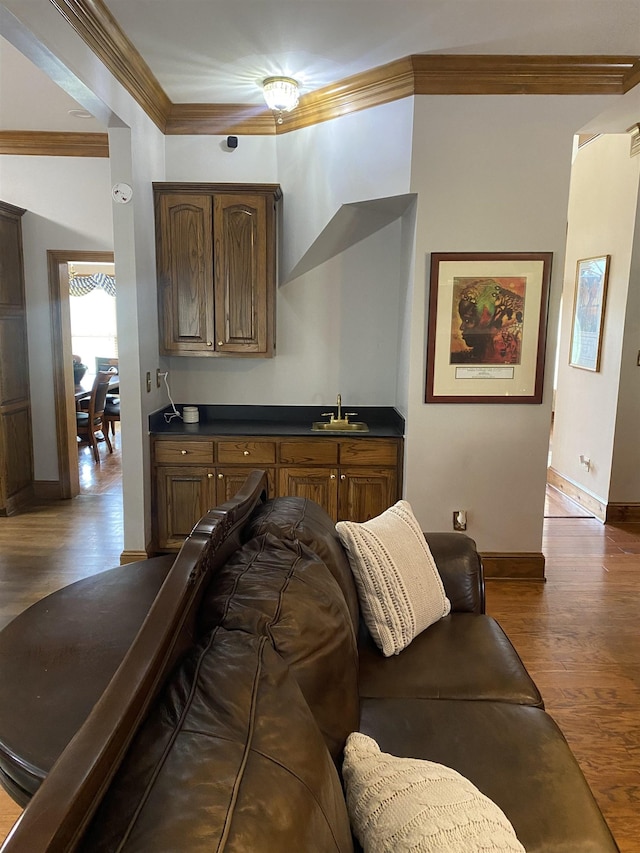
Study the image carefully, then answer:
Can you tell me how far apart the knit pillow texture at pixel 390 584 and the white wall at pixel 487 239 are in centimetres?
152

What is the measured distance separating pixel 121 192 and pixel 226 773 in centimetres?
318

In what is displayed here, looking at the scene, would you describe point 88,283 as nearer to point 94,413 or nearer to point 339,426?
point 94,413

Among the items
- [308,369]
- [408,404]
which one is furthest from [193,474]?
[408,404]

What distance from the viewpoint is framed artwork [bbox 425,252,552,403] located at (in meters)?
3.31

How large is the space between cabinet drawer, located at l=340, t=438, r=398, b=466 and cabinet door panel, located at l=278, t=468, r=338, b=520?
0.14 m

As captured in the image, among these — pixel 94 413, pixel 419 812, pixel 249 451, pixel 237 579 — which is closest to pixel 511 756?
pixel 419 812

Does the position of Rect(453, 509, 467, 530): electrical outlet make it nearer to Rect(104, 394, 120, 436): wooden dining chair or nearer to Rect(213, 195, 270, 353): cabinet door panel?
Rect(213, 195, 270, 353): cabinet door panel

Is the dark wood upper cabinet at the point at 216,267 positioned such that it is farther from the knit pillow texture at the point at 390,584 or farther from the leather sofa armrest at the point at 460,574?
the knit pillow texture at the point at 390,584

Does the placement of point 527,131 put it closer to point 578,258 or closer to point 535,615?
point 578,258

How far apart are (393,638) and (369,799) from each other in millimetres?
849

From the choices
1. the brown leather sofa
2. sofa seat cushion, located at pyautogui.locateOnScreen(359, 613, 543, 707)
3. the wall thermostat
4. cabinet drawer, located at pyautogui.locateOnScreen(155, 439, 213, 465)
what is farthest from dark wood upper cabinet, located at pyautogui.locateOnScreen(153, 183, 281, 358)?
sofa seat cushion, located at pyautogui.locateOnScreen(359, 613, 543, 707)

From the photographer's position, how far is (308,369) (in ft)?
13.9

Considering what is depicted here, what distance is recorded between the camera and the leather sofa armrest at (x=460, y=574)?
2.21 m

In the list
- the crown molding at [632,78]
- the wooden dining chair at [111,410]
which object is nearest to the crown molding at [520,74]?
the crown molding at [632,78]
